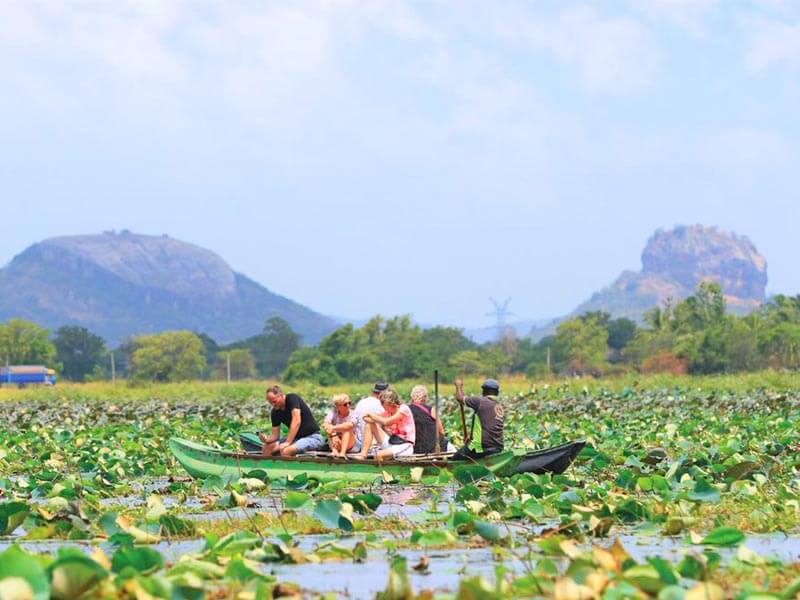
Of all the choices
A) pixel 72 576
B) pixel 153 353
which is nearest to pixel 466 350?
pixel 153 353

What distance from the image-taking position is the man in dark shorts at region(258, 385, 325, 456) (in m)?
14.7

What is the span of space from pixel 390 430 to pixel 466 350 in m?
80.6

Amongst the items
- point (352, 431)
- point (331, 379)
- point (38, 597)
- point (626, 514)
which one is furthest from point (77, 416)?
point (331, 379)

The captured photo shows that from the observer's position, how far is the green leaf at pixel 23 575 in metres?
5.80

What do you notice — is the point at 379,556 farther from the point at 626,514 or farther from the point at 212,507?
the point at 212,507

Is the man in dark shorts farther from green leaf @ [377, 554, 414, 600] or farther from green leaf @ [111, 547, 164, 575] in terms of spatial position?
green leaf @ [377, 554, 414, 600]

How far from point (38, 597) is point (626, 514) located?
17.4 ft

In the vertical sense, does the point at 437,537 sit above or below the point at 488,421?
below

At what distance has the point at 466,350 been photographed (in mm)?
95312

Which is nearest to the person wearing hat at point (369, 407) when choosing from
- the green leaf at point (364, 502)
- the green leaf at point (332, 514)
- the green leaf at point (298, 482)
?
→ the green leaf at point (298, 482)

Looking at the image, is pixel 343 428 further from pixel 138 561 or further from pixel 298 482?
pixel 138 561

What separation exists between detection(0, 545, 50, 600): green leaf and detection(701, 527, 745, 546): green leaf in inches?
171

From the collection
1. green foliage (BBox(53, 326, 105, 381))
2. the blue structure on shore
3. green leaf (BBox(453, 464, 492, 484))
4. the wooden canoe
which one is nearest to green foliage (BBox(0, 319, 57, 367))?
green foliage (BBox(53, 326, 105, 381))

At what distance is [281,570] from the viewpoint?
7.79 m
